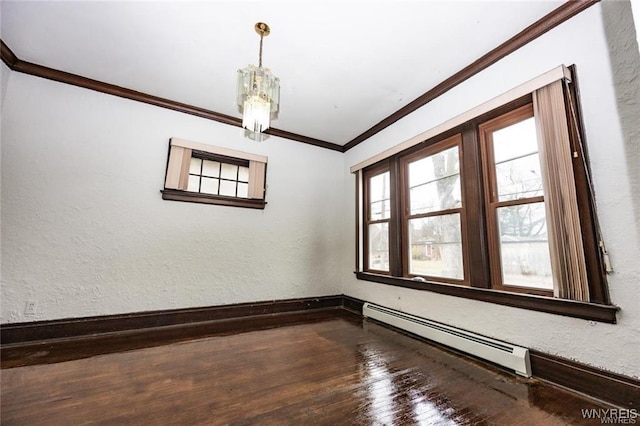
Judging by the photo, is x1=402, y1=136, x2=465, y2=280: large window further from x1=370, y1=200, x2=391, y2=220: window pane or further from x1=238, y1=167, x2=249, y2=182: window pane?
x1=238, y1=167, x2=249, y2=182: window pane

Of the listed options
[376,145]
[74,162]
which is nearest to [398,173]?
[376,145]

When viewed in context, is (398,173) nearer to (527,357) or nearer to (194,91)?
(527,357)

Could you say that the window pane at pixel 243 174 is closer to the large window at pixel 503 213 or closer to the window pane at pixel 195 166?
the window pane at pixel 195 166

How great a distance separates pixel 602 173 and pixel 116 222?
4365mm

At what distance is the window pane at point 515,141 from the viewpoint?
220 cm

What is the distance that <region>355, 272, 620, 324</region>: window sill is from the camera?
1.63m

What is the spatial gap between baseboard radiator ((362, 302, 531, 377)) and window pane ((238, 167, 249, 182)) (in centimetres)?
264

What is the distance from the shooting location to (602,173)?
1705mm

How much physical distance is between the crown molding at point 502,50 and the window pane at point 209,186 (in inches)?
102

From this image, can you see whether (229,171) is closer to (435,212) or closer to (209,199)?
(209,199)

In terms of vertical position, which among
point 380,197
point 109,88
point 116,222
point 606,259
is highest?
point 109,88

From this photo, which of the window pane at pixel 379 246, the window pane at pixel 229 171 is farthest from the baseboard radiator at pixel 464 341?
the window pane at pixel 229 171

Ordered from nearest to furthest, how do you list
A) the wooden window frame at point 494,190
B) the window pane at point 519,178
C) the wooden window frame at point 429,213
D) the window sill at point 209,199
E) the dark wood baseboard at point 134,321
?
the window pane at point 519,178 → the wooden window frame at point 494,190 → the dark wood baseboard at point 134,321 → the wooden window frame at point 429,213 → the window sill at point 209,199

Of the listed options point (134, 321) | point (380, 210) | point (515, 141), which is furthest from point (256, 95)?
point (134, 321)
